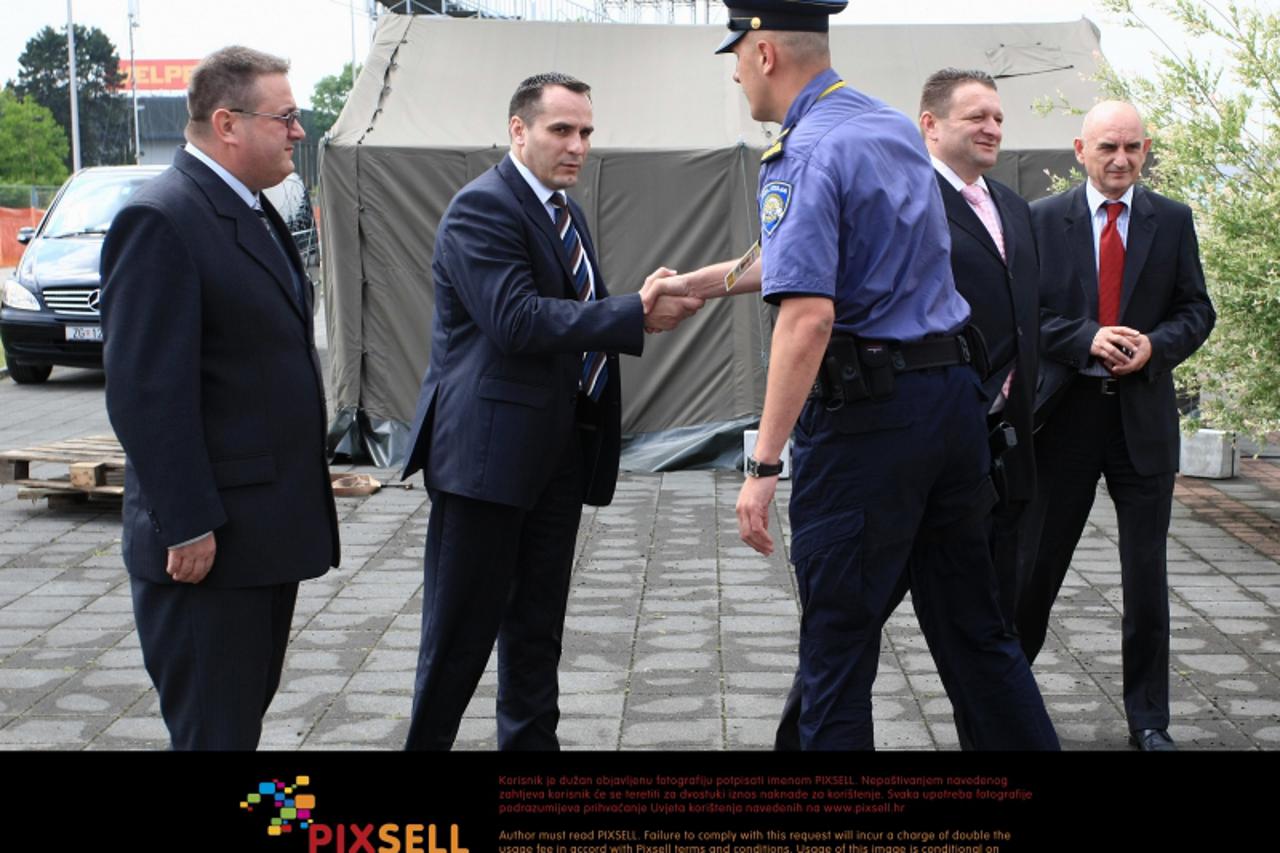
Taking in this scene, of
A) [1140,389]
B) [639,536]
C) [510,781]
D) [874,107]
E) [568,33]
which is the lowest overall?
[639,536]

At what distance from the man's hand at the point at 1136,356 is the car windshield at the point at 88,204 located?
13.4m

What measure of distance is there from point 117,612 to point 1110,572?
15.5 feet

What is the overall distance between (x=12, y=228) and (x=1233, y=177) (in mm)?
40261

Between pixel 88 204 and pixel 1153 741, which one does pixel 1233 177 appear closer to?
pixel 1153 741

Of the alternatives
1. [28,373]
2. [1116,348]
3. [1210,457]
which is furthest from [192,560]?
[28,373]

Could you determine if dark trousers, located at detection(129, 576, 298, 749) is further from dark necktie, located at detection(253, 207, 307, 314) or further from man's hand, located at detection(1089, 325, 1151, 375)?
man's hand, located at detection(1089, 325, 1151, 375)

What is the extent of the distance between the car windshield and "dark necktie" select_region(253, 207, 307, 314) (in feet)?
44.1

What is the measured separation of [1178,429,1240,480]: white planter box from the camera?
10.5 meters

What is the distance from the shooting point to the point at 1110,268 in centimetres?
518

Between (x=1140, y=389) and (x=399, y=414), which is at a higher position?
(x=1140, y=389)

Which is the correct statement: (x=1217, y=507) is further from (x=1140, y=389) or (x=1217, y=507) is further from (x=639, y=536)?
(x=1140, y=389)

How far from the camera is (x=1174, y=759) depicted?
371 centimetres

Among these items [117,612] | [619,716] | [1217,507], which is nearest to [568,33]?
[1217,507]

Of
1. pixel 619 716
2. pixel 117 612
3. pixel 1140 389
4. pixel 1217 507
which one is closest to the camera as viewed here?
pixel 1140 389
